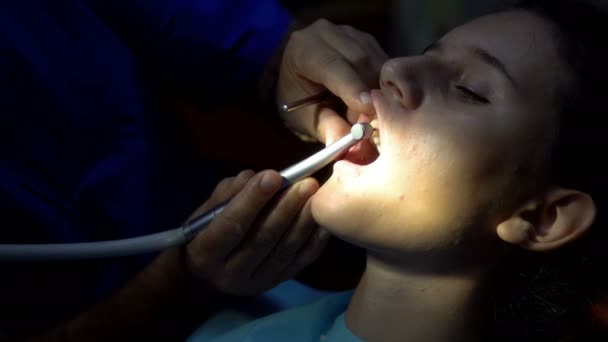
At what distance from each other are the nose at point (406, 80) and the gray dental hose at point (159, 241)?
0.22 ft

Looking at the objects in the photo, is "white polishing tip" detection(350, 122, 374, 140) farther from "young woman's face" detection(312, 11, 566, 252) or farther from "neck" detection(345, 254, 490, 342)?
"neck" detection(345, 254, 490, 342)

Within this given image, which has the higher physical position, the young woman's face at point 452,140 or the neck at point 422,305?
the young woman's face at point 452,140

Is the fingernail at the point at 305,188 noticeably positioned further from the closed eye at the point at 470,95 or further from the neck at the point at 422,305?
the closed eye at the point at 470,95

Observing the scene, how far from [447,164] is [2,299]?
71cm

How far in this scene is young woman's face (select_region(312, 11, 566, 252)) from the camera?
2.32 ft

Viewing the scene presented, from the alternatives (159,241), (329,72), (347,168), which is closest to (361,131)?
(347,168)

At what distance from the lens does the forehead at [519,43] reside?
2.36ft

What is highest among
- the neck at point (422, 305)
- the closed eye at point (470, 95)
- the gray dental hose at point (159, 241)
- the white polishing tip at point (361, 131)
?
the closed eye at point (470, 95)

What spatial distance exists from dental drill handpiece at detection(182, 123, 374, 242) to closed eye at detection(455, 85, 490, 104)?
0.41 feet

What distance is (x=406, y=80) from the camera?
2.38 feet

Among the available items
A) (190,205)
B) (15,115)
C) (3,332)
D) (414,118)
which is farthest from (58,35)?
(414,118)

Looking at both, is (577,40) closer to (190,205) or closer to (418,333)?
A: (418,333)

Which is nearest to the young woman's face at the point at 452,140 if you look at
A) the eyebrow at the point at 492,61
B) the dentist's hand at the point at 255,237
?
the eyebrow at the point at 492,61

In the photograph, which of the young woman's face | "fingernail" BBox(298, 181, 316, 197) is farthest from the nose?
"fingernail" BBox(298, 181, 316, 197)
